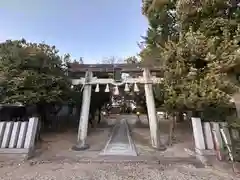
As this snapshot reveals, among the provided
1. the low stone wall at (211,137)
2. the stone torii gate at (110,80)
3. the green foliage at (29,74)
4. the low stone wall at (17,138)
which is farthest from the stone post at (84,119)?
the low stone wall at (211,137)

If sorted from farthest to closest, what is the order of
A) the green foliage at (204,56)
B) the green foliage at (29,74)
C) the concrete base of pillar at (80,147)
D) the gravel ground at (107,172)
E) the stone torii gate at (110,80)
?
the stone torii gate at (110,80) < the concrete base of pillar at (80,147) < the green foliage at (29,74) < the green foliage at (204,56) < the gravel ground at (107,172)

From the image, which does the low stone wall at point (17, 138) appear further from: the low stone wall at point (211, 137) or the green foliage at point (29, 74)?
the low stone wall at point (211, 137)

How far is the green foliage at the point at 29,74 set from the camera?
21.4 ft

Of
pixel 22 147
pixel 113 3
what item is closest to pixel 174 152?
pixel 22 147

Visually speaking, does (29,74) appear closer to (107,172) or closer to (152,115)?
(107,172)

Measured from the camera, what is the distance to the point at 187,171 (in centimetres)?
446

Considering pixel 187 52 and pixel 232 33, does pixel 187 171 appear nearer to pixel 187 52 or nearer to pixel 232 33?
pixel 187 52

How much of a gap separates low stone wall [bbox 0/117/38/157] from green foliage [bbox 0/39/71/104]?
1203mm

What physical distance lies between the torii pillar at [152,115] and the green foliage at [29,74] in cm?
333

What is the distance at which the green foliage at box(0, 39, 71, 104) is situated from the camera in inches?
257

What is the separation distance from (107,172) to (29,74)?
14.4ft

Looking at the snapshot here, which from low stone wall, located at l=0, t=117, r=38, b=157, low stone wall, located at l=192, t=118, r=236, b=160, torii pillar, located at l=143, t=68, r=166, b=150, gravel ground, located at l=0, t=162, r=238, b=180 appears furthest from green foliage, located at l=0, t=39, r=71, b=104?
low stone wall, located at l=192, t=118, r=236, b=160

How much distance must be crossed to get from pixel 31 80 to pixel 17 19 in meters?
4.83

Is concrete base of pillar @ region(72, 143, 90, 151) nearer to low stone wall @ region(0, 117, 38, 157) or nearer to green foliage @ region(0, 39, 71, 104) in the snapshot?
low stone wall @ region(0, 117, 38, 157)
